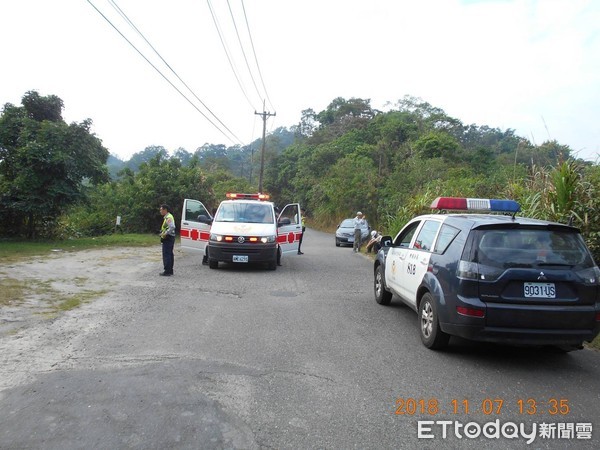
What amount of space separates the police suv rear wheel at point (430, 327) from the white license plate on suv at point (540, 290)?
1.02 m

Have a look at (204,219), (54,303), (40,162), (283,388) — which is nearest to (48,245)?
(40,162)

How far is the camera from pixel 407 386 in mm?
4605

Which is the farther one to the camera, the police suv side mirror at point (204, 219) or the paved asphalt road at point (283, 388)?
the police suv side mirror at point (204, 219)

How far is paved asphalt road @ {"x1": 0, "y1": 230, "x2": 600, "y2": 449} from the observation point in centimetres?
359

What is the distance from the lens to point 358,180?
33562 mm

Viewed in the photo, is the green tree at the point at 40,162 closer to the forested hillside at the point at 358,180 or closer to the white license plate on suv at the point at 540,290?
the forested hillside at the point at 358,180

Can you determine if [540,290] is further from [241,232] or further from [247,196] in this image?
[247,196]

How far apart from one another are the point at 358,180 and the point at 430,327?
28163 millimetres

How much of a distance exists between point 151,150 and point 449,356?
328 ft

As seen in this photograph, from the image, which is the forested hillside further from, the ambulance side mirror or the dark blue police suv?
the ambulance side mirror

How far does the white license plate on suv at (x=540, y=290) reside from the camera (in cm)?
504
